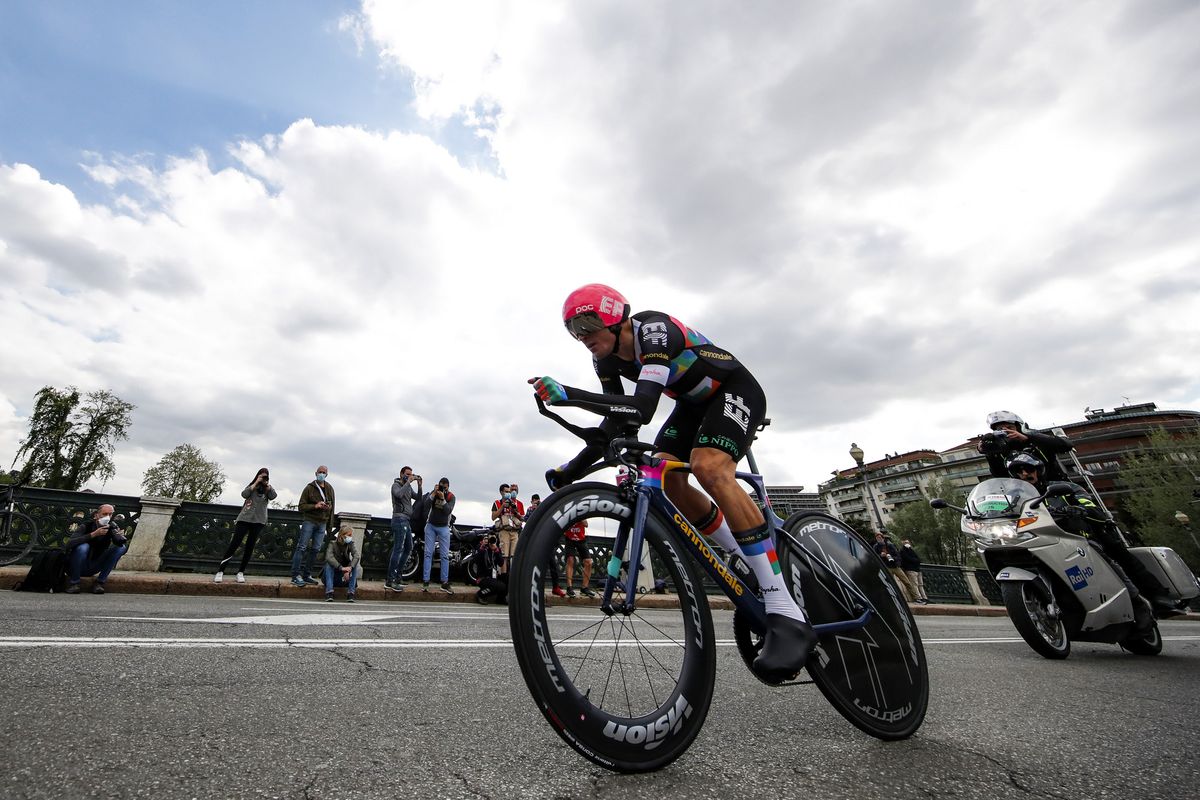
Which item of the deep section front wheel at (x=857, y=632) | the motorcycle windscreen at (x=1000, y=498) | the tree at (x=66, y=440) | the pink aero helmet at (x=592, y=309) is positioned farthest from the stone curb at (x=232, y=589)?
the tree at (x=66, y=440)

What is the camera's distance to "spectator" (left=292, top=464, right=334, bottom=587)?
29.5 ft

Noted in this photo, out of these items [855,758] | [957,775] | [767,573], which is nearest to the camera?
[957,775]

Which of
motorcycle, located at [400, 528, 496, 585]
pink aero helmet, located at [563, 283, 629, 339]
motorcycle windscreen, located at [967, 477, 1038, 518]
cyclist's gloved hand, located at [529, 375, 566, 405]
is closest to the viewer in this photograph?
cyclist's gloved hand, located at [529, 375, 566, 405]

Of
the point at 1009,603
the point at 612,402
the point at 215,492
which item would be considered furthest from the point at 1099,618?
the point at 215,492

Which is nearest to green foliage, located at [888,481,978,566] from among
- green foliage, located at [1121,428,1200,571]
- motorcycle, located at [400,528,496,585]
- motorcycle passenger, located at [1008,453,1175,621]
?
green foliage, located at [1121,428,1200,571]

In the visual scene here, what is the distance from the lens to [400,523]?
9867 millimetres

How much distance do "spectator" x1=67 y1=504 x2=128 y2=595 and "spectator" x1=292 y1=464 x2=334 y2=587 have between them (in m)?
2.33

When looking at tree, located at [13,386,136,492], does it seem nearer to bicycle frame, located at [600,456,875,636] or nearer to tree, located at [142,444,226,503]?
tree, located at [142,444,226,503]

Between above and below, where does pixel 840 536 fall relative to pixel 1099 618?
above

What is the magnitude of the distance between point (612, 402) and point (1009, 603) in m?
4.91

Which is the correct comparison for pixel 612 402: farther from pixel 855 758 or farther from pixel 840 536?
pixel 840 536

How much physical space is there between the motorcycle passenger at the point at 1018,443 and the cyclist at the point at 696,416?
4386 millimetres

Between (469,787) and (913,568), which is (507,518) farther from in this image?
(913,568)

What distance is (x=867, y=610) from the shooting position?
2.57m
